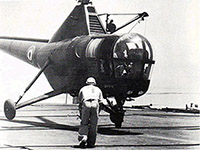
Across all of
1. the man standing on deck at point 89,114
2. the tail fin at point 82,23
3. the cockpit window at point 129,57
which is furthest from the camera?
the tail fin at point 82,23

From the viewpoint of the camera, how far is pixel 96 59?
13.6m

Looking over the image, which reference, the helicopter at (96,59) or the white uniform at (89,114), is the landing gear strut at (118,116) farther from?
the white uniform at (89,114)

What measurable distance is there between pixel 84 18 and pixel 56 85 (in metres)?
3.08

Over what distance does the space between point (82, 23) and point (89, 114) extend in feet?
20.8

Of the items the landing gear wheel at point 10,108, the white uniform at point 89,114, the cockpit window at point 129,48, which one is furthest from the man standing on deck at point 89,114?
the landing gear wheel at point 10,108

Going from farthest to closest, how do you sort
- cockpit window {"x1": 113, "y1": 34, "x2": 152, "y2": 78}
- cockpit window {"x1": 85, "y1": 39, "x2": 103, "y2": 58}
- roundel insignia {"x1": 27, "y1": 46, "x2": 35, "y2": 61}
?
1. roundel insignia {"x1": 27, "y1": 46, "x2": 35, "y2": 61}
2. cockpit window {"x1": 85, "y1": 39, "x2": 103, "y2": 58}
3. cockpit window {"x1": 113, "y1": 34, "x2": 152, "y2": 78}

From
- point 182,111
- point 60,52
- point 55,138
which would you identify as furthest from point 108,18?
point 182,111

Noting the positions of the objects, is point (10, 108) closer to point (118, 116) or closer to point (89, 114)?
point (118, 116)

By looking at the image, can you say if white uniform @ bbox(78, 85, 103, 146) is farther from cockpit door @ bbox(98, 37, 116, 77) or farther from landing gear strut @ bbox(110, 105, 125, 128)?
landing gear strut @ bbox(110, 105, 125, 128)

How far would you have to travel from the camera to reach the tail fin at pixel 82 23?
623 inches

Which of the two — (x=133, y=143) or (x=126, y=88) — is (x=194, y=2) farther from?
(x=133, y=143)

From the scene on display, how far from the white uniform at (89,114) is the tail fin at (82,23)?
537 cm

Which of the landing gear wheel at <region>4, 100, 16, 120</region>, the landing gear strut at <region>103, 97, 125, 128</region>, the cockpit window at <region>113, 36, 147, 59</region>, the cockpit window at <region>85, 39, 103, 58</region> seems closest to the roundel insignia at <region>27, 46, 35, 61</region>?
the landing gear wheel at <region>4, 100, 16, 120</region>

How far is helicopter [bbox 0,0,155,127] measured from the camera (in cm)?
1327
